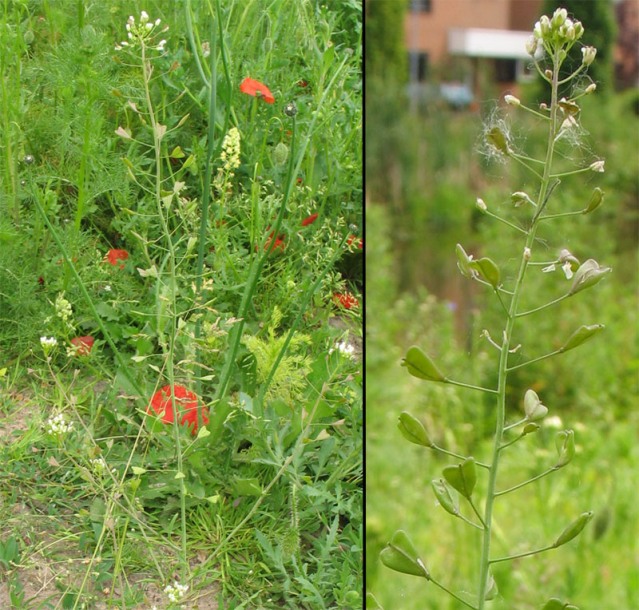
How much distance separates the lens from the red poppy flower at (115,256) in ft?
2.72

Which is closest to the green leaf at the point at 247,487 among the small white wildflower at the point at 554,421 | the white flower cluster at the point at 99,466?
the white flower cluster at the point at 99,466

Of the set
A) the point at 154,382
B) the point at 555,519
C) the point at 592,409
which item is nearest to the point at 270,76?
the point at 154,382

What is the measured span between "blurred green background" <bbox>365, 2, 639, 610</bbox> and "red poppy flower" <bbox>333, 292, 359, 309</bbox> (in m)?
0.12

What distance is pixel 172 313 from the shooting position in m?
0.83

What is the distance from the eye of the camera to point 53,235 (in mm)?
Answer: 836

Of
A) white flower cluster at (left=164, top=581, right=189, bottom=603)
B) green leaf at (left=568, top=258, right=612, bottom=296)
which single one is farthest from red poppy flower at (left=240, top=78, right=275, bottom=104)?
white flower cluster at (left=164, top=581, right=189, bottom=603)

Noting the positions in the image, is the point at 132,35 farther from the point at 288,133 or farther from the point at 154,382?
the point at 154,382

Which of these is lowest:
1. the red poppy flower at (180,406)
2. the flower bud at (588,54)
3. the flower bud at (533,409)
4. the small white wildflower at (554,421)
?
the small white wildflower at (554,421)

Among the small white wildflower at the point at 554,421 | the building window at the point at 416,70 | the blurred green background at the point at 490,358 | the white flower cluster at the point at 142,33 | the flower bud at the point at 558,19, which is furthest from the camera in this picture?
the building window at the point at 416,70

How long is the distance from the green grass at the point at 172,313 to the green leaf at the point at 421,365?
178mm

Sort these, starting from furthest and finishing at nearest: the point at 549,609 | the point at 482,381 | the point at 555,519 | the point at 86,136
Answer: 1. the point at 482,381
2. the point at 555,519
3. the point at 86,136
4. the point at 549,609

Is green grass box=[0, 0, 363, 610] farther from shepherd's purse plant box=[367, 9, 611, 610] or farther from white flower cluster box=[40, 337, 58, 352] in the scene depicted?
shepherd's purse plant box=[367, 9, 611, 610]

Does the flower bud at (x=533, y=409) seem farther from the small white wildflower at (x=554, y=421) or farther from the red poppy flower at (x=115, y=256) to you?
the small white wildflower at (x=554, y=421)

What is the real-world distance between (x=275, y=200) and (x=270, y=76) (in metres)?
0.11
